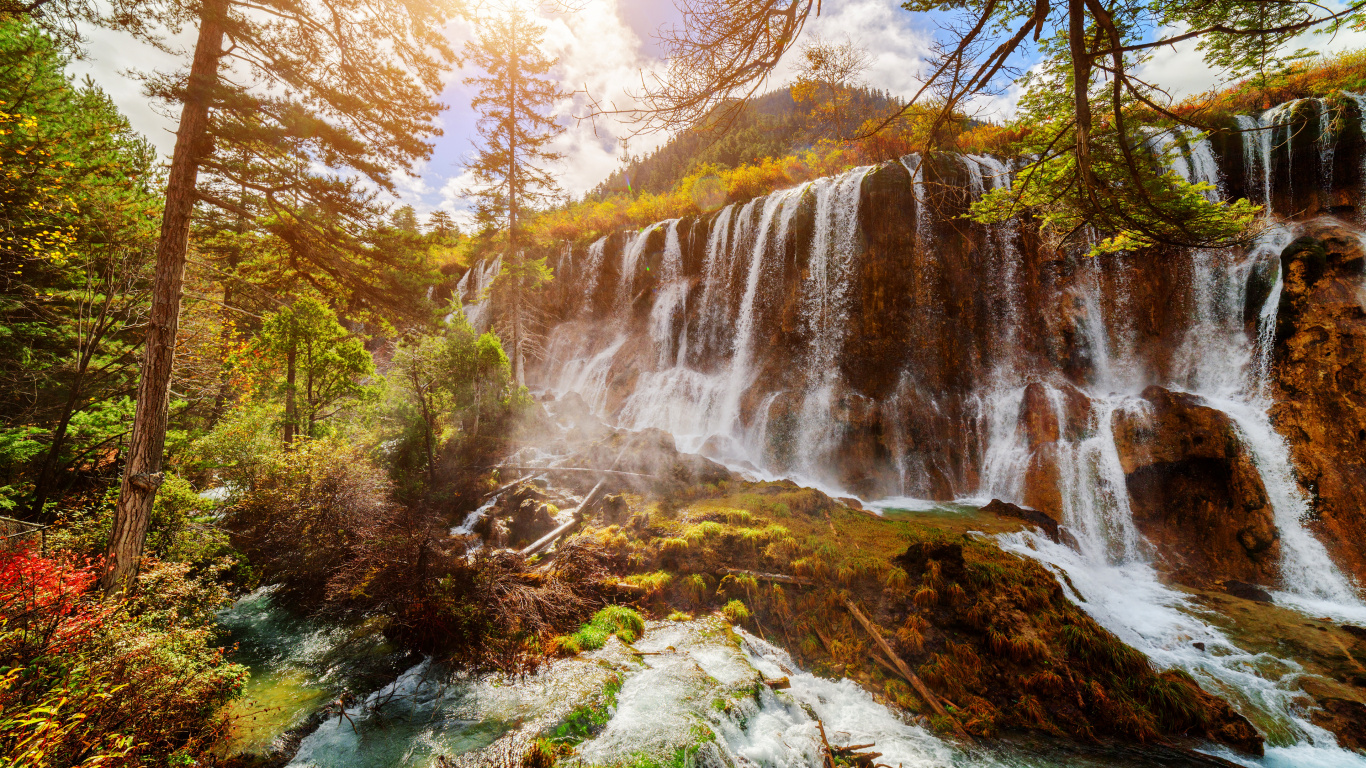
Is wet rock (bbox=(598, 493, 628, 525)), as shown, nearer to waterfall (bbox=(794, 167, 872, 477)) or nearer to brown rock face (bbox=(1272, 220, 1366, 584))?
waterfall (bbox=(794, 167, 872, 477))

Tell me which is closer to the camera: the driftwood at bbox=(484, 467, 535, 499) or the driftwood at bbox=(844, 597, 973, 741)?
the driftwood at bbox=(844, 597, 973, 741)

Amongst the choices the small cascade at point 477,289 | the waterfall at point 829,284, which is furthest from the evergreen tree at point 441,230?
the small cascade at point 477,289

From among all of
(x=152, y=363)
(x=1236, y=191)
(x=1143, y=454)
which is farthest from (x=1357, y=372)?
(x=152, y=363)

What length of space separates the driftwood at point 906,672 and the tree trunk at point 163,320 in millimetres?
8864

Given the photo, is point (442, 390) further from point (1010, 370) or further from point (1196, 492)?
point (1196, 492)

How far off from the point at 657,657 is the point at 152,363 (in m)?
6.89

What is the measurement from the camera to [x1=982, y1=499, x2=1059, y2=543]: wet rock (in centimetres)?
982

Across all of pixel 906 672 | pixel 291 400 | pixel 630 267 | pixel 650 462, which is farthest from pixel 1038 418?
pixel 291 400

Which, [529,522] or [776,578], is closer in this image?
[776,578]

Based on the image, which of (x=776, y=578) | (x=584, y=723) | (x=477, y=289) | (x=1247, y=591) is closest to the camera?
(x=584, y=723)

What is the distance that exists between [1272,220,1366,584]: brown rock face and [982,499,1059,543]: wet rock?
3.90 meters

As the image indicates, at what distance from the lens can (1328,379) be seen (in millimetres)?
8922

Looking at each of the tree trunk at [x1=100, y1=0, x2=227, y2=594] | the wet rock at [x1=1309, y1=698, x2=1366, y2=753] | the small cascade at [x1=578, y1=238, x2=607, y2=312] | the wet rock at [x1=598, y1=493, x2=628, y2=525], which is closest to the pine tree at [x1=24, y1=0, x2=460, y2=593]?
the tree trunk at [x1=100, y1=0, x2=227, y2=594]

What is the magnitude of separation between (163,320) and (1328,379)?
19.7m
